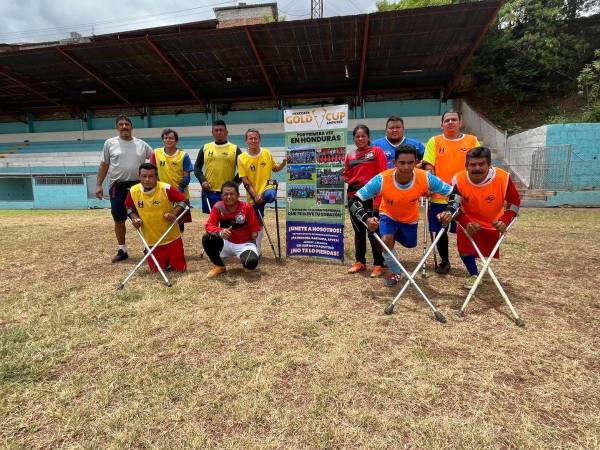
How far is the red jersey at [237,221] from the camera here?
4828 millimetres

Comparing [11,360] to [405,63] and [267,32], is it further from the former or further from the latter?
[405,63]

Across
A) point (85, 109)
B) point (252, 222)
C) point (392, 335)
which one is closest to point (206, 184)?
point (252, 222)

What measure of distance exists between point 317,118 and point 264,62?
14.5 metres

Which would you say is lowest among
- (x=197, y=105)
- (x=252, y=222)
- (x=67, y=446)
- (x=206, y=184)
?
(x=67, y=446)

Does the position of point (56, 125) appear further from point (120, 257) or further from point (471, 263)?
point (471, 263)

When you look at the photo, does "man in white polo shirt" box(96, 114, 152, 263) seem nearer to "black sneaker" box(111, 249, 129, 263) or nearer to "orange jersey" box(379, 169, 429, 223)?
"black sneaker" box(111, 249, 129, 263)

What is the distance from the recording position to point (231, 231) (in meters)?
4.87

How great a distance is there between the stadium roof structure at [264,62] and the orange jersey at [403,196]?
43.8ft

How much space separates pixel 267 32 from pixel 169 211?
44.9 feet

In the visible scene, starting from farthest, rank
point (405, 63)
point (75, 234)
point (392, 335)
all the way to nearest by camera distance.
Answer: point (405, 63), point (75, 234), point (392, 335)

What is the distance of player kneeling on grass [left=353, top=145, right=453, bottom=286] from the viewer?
13.0 feet

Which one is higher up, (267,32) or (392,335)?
(267,32)

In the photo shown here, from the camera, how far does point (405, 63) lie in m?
17.8

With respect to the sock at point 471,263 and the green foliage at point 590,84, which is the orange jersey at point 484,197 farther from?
the green foliage at point 590,84
